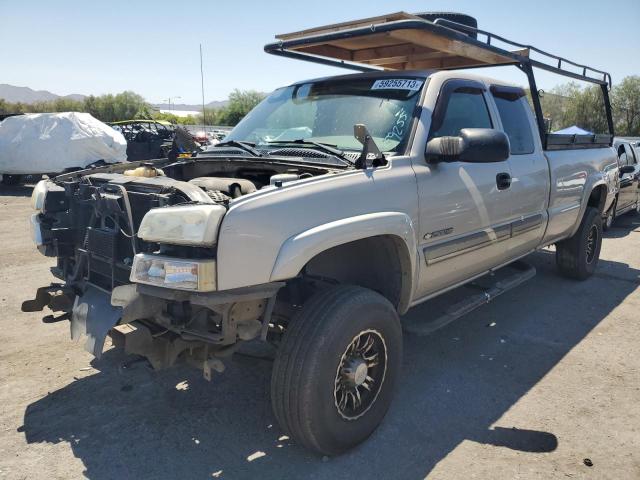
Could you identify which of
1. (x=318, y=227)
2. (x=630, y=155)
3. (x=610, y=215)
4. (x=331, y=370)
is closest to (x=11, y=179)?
(x=610, y=215)

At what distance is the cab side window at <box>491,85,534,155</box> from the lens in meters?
4.20

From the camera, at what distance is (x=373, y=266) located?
327cm

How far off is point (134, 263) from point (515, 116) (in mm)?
3410

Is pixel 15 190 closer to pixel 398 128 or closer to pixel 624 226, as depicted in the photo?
pixel 398 128

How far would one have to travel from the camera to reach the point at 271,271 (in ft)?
7.77

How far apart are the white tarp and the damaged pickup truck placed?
11290mm

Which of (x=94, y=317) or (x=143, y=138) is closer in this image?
(x=94, y=317)

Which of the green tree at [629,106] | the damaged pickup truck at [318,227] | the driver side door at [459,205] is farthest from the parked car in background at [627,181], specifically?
the green tree at [629,106]

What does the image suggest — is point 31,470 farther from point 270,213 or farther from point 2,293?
point 2,293

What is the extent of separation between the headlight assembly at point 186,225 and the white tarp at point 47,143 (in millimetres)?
12428

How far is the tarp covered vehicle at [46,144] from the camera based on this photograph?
13586mm

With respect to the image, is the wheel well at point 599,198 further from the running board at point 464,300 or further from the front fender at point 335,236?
the front fender at point 335,236

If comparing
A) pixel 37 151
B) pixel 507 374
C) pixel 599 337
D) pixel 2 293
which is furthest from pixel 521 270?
pixel 37 151

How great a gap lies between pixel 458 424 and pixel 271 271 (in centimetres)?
155
